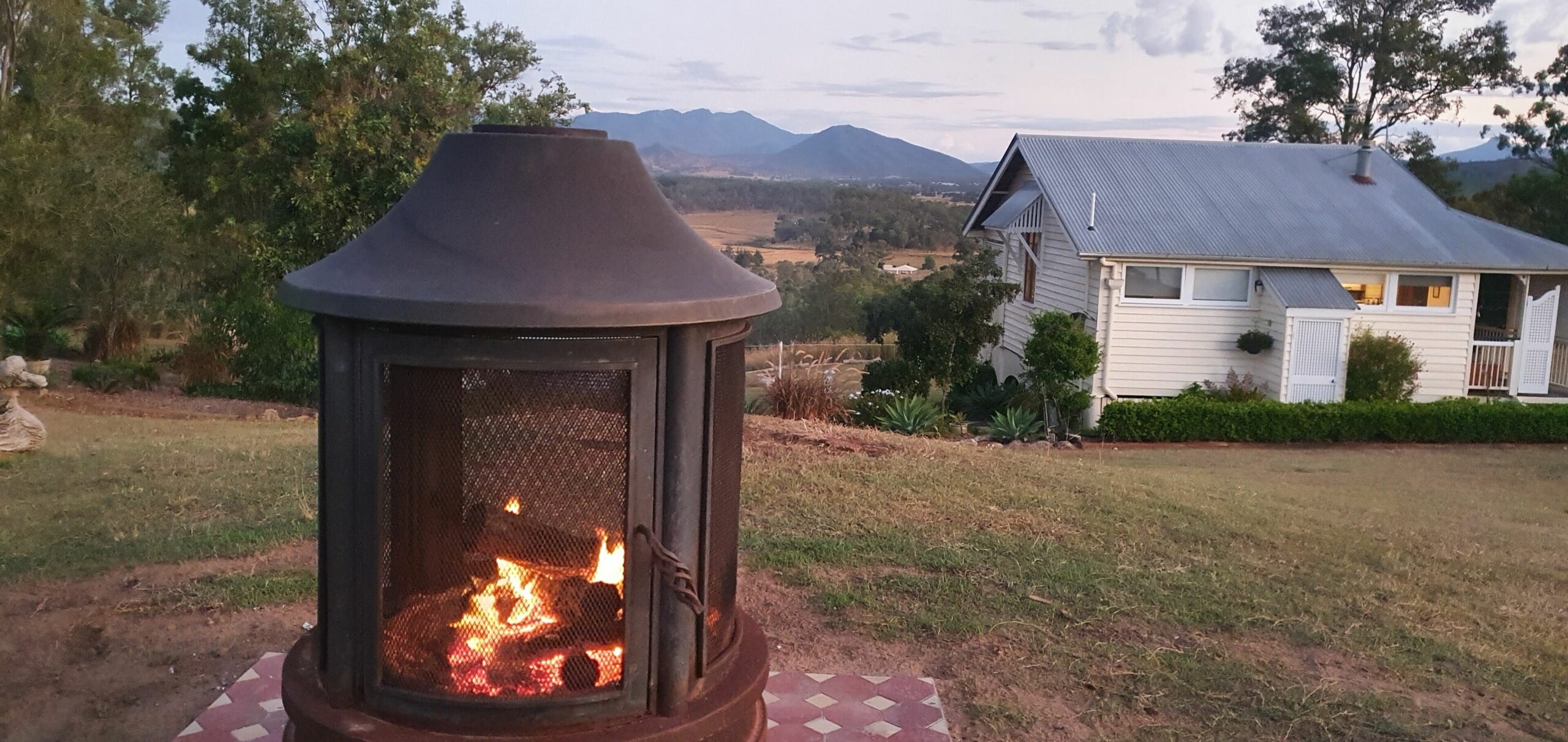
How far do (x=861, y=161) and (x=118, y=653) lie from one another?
96833 mm

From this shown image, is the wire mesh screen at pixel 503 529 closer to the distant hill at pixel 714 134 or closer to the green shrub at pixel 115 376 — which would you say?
the green shrub at pixel 115 376

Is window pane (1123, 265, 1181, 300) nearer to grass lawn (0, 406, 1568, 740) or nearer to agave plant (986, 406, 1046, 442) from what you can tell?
agave plant (986, 406, 1046, 442)

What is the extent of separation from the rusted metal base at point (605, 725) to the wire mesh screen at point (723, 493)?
0.09 meters

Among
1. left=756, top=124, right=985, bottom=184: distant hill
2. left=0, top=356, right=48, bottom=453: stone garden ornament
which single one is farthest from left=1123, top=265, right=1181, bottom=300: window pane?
left=756, top=124, right=985, bottom=184: distant hill

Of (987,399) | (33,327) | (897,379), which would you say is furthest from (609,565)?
(33,327)

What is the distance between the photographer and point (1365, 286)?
17.8 meters

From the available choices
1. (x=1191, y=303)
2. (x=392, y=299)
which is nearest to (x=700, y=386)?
(x=392, y=299)

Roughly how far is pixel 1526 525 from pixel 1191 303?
9.57m

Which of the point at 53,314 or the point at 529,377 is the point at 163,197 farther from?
the point at 529,377

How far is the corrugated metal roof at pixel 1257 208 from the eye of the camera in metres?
17.4

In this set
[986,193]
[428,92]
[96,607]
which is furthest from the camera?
[986,193]

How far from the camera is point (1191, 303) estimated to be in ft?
56.8

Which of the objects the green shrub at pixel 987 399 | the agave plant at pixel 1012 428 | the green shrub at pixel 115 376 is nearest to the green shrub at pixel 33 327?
the green shrub at pixel 115 376

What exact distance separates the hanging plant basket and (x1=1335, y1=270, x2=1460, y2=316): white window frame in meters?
2.02
